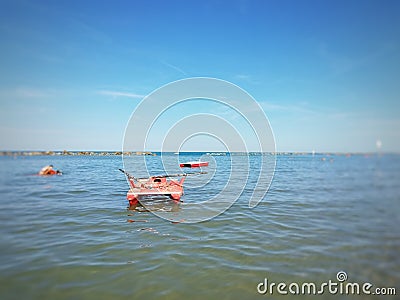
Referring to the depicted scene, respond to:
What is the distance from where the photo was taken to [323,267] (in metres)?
7.36

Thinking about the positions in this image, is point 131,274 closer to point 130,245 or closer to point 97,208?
point 130,245

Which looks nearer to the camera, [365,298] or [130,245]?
[365,298]

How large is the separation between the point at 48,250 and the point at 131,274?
4.04 meters

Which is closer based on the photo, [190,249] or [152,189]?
[190,249]

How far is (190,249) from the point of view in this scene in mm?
8812

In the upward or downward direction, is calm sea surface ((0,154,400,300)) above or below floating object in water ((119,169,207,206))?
below

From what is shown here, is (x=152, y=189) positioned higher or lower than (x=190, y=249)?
higher

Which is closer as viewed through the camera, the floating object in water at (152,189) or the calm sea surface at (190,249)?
the calm sea surface at (190,249)

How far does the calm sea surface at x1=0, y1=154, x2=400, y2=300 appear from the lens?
21.0 ft

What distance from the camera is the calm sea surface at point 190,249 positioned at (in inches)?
252

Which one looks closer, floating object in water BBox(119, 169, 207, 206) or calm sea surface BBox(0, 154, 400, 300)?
calm sea surface BBox(0, 154, 400, 300)

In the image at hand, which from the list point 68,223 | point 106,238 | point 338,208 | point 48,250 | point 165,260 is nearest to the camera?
point 165,260

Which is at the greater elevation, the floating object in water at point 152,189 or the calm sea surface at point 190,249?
the floating object in water at point 152,189

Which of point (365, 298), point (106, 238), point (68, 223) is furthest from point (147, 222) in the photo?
point (365, 298)
